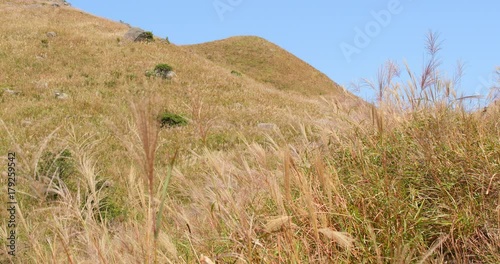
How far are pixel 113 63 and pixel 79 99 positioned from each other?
29.5 ft

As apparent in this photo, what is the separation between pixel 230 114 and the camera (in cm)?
2036

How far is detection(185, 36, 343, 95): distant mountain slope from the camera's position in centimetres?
5509

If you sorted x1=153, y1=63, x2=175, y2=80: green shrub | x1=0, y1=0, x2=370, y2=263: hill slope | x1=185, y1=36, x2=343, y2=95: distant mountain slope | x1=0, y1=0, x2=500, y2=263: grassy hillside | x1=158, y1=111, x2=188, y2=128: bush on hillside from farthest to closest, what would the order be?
x1=185, y1=36, x2=343, y2=95: distant mountain slope → x1=153, y1=63, x2=175, y2=80: green shrub → x1=158, y1=111, x2=188, y2=128: bush on hillside → x1=0, y1=0, x2=370, y2=263: hill slope → x1=0, y1=0, x2=500, y2=263: grassy hillside

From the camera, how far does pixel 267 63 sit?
60.8 meters

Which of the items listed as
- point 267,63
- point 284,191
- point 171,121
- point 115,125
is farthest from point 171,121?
point 267,63

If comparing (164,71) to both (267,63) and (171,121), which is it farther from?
(267,63)

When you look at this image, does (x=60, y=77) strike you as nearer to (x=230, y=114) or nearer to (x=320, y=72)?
(x=230, y=114)

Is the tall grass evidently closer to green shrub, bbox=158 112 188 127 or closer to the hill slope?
the hill slope

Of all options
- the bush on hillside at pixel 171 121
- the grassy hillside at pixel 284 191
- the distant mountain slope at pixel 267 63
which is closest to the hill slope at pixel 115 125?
the grassy hillside at pixel 284 191

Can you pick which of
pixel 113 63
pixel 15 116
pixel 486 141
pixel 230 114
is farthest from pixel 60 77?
pixel 486 141

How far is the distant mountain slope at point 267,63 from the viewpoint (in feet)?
181

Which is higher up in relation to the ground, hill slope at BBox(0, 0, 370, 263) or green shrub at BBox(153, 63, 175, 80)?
green shrub at BBox(153, 63, 175, 80)

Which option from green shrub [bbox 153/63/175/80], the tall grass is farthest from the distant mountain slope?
the tall grass

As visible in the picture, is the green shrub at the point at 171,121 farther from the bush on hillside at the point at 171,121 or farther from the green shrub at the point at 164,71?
the green shrub at the point at 164,71
